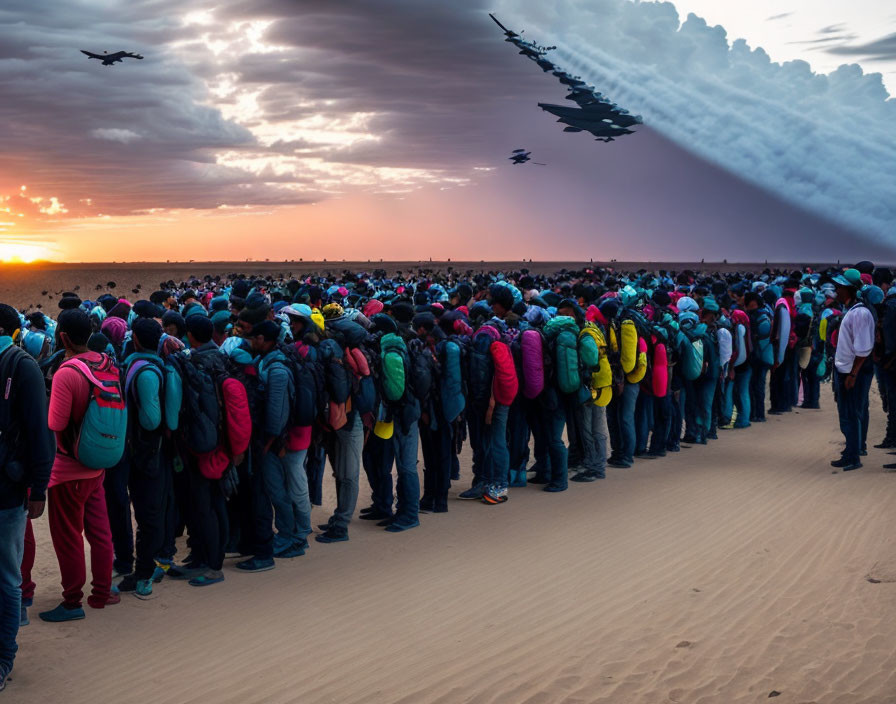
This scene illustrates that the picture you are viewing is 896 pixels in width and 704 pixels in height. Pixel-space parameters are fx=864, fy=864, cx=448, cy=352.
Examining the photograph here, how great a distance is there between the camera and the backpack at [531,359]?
941 cm

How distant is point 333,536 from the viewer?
8156 millimetres

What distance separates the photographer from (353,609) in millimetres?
6531

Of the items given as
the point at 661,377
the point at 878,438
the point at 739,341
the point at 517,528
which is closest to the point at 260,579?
the point at 517,528

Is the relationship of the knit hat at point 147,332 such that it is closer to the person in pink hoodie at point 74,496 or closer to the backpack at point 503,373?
the person in pink hoodie at point 74,496

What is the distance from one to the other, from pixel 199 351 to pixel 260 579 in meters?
1.95

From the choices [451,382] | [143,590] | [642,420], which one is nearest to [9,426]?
[143,590]

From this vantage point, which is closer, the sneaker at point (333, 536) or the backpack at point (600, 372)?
the sneaker at point (333, 536)

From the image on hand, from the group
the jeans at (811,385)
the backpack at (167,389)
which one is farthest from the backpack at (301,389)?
the jeans at (811,385)

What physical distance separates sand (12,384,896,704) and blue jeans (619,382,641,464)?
1.87 metres

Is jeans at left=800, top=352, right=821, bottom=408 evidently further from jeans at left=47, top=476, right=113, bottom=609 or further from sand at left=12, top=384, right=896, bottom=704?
jeans at left=47, top=476, right=113, bottom=609

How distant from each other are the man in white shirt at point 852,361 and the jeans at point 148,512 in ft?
26.1

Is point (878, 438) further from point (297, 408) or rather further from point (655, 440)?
point (297, 408)

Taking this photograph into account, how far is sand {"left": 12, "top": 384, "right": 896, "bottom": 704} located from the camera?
17.3ft

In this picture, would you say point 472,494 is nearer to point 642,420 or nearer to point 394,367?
point 394,367
